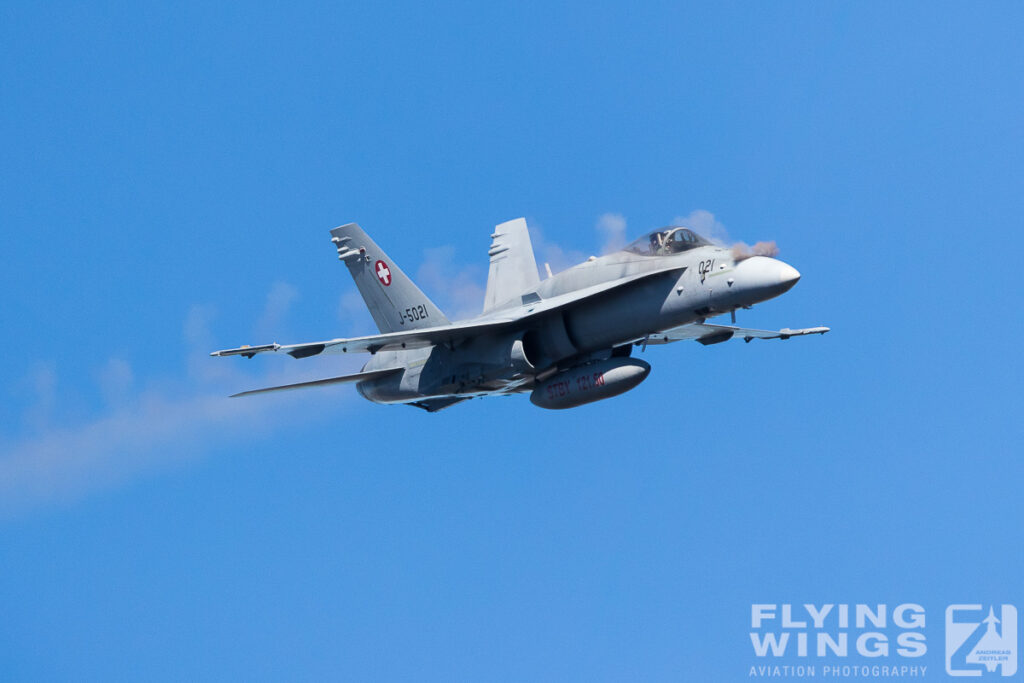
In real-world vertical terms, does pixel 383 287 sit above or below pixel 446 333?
above

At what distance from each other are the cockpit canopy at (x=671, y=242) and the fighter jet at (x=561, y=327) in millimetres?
20

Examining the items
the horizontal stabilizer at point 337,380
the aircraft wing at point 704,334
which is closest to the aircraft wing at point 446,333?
the horizontal stabilizer at point 337,380

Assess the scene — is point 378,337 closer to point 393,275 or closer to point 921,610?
point 393,275

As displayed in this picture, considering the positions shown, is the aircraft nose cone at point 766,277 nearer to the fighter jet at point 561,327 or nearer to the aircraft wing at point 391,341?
the fighter jet at point 561,327

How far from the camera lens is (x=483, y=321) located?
2889 centimetres

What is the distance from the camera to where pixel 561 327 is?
28.3 metres

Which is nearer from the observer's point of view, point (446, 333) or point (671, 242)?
point (671, 242)

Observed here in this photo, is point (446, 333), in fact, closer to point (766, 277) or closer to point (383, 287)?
point (383, 287)

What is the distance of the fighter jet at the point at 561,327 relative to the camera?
26562mm

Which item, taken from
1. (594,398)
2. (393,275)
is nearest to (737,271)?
(594,398)

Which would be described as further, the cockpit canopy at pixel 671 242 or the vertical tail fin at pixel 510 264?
the vertical tail fin at pixel 510 264

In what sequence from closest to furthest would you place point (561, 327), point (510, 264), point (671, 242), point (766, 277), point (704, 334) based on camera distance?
point (766, 277) < point (671, 242) < point (561, 327) < point (704, 334) < point (510, 264)

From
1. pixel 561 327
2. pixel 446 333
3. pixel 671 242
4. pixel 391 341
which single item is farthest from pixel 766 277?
pixel 391 341

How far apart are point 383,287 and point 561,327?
19.0 ft
